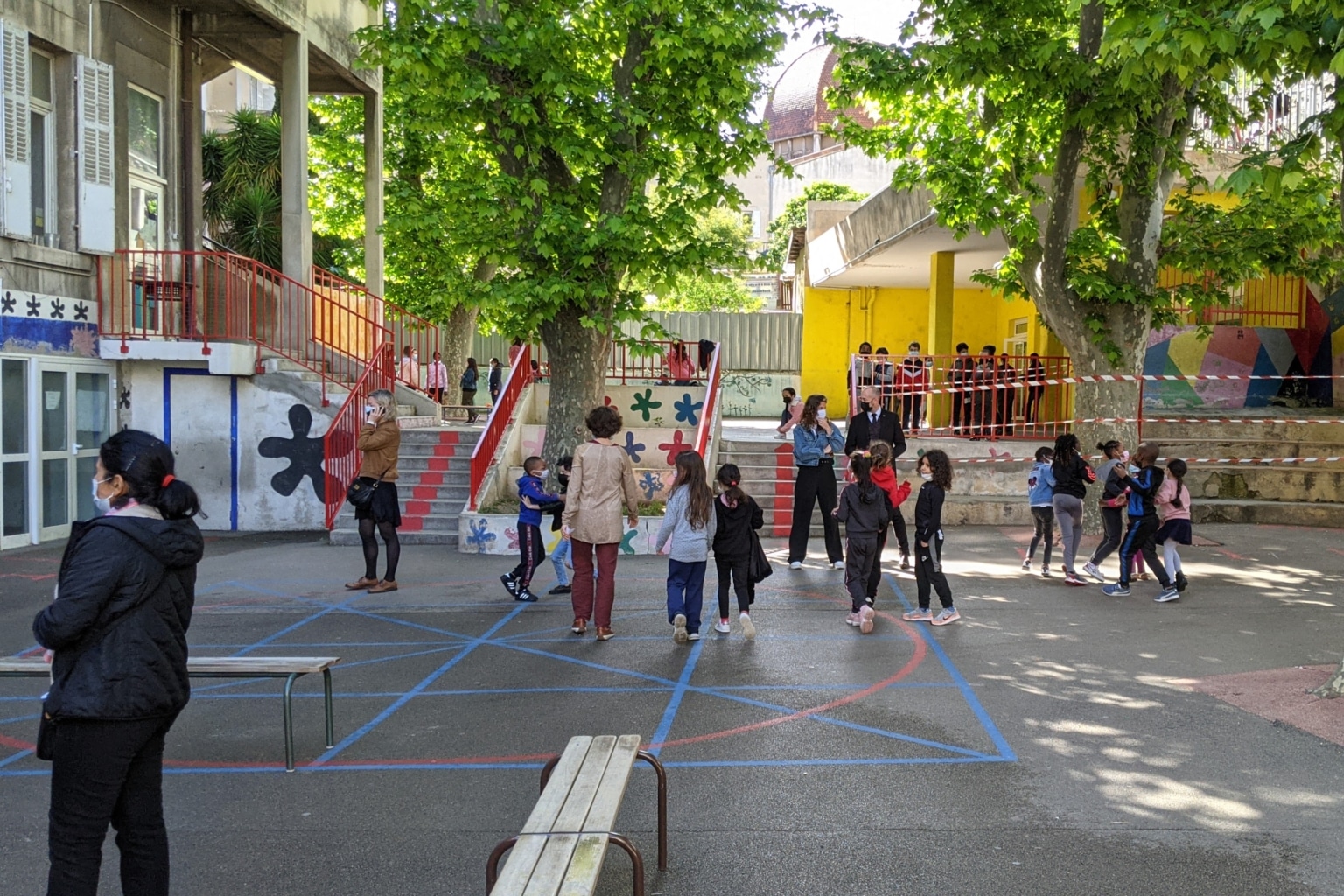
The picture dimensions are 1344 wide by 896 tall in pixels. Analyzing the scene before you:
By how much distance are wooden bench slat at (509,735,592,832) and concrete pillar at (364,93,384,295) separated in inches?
594

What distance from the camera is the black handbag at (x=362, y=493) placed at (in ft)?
35.7

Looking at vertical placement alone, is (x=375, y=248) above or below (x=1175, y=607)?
above

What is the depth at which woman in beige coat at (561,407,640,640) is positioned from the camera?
9023 mm

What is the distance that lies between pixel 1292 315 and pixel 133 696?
67.1 feet

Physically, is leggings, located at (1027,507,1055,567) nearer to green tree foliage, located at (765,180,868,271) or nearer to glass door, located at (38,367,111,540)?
glass door, located at (38,367,111,540)

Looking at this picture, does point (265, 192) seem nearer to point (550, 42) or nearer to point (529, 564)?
point (550, 42)

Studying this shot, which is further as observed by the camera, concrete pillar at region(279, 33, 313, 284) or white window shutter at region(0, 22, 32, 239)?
concrete pillar at region(279, 33, 313, 284)

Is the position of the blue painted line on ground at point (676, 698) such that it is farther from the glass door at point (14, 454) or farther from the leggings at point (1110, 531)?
the glass door at point (14, 454)

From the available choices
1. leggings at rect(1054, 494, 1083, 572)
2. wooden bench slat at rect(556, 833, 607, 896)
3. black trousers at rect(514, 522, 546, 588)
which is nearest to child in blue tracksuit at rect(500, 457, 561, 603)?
black trousers at rect(514, 522, 546, 588)

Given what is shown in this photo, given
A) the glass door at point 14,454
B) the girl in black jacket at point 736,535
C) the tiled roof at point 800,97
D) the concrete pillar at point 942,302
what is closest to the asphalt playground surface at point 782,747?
the girl in black jacket at point 736,535

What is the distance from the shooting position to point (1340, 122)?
654 cm

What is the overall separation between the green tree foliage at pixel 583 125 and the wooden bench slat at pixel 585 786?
8622 millimetres

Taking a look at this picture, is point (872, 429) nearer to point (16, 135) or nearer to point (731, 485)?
point (731, 485)

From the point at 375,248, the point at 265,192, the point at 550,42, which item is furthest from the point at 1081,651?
the point at 265,192
